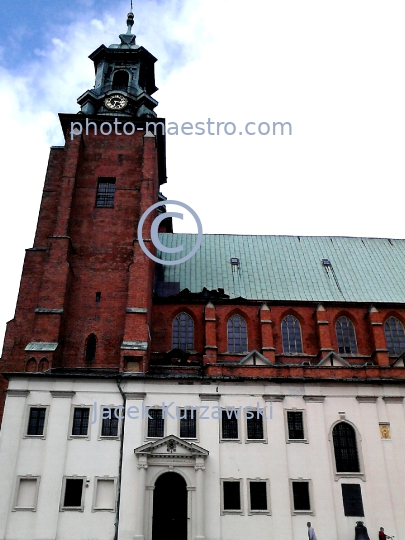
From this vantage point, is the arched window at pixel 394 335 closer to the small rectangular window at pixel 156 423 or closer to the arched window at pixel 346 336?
the arched window at pixel 346 336

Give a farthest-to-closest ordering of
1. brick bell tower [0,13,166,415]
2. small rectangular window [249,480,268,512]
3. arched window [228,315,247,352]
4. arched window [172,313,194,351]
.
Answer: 1. arched window [228,315,247,352]
2. arched window [172,313,194,351]
3. brick bell tower [0,13,166,415]
4. small rectangular window [249,480,268,512]

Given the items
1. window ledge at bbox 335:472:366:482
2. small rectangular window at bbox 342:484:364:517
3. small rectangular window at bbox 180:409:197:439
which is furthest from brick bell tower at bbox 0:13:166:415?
small rectangular window at bbox 342:484:364:517

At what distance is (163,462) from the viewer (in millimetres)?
24797

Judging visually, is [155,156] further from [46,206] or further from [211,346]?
[211,346]

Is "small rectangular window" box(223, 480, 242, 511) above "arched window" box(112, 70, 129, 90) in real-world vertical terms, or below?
below

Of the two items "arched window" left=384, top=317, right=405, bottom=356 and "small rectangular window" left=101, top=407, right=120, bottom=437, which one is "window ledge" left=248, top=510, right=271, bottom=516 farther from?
"arched window" left=384, top=317, right=405, bottom=356

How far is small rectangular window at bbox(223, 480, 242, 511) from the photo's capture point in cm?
2433

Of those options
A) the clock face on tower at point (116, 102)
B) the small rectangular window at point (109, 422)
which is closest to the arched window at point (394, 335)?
the small rectangular window at point (109, 422)

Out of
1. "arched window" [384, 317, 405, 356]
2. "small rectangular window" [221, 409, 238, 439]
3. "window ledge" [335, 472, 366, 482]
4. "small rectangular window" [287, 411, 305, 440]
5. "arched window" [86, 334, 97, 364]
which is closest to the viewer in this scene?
"window ledge" [335, 472, 366, 482]

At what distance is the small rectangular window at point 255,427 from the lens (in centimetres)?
2588

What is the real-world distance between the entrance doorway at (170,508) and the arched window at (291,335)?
11.0m

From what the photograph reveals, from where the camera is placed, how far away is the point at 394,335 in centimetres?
3328

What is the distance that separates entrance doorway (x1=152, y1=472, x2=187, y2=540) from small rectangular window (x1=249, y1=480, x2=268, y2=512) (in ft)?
10.3

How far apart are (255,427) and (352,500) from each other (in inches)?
219
